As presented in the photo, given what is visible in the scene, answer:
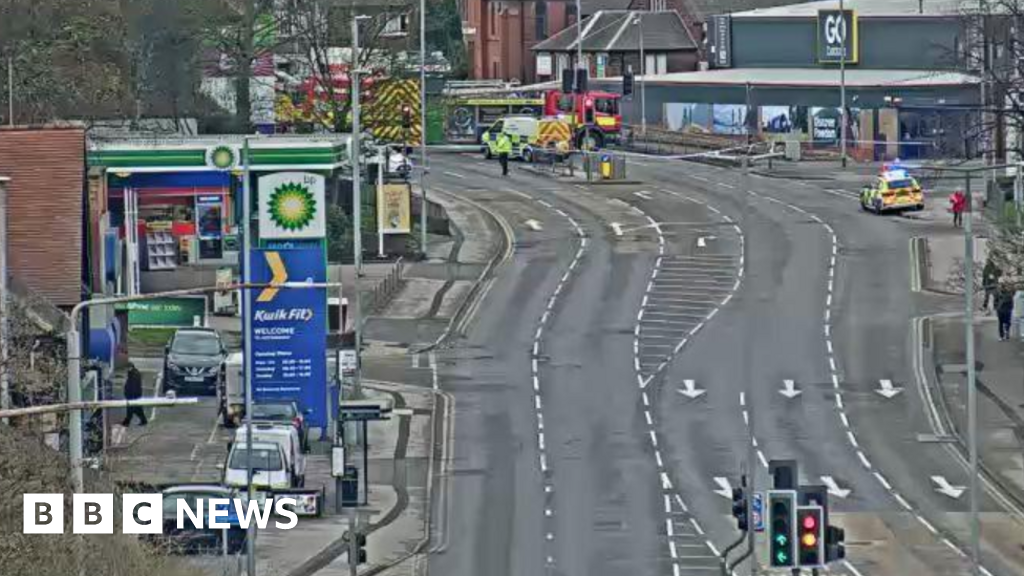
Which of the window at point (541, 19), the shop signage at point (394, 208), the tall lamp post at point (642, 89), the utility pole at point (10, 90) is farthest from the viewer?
the window at point (541, 19)

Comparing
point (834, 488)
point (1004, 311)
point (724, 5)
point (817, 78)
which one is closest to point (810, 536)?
point (834, 488)

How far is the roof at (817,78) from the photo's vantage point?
11012 centimetres

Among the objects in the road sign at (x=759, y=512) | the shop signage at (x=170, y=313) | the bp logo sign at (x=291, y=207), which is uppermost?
the bp logo sign at (x=291, y=207)

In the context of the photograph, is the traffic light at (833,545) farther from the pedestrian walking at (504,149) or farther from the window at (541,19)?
the window at (541,19)

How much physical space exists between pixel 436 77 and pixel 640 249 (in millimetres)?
27328

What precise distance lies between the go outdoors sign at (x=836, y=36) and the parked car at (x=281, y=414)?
60113 mm

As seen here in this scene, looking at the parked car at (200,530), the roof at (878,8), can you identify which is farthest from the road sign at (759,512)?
the roof at (878,8)

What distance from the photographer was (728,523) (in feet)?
170

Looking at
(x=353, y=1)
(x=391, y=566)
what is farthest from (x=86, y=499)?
(x=353, y=1)

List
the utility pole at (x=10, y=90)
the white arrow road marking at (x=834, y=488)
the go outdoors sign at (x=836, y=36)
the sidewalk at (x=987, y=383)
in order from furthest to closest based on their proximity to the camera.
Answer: the go outdoors sign at (x=836, y=36)
the utility pole at (x=10, y=90)
the sidewalk at (x=987, y=383)
the white arrow road marking at (x=834, y=488)

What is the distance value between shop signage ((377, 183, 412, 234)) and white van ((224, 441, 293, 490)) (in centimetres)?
3063

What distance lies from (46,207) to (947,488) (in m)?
19.2

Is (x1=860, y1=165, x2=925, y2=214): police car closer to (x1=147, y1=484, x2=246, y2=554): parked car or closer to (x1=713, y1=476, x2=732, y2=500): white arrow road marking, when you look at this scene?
(x1=713, y1=476, x2=732, y2=500): white arrow road marking

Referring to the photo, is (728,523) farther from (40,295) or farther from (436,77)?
(436,77)
